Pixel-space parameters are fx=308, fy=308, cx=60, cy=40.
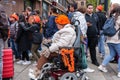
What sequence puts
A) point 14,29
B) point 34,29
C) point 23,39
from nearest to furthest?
1. point 34,29
2. point 23,39
3. point 14,29

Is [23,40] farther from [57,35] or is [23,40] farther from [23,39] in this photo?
[57,35]

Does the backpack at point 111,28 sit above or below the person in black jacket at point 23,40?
above

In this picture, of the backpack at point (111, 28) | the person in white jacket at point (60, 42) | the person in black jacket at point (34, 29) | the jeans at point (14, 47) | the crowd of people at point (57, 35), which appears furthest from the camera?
the jeans at point (14, 47)

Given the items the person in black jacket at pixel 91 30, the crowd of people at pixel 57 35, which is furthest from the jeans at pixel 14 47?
the person in black jacket at pixel 91 30

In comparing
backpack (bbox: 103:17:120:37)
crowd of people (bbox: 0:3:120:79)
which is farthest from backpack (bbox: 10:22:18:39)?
backpack (bbox: 103:17:120:37)

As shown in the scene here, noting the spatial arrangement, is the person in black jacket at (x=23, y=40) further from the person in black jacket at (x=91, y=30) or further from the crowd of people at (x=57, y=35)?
the person in black jacket at (x=91, y=30)

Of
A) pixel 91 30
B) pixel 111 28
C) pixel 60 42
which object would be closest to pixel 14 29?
pixel 91 30

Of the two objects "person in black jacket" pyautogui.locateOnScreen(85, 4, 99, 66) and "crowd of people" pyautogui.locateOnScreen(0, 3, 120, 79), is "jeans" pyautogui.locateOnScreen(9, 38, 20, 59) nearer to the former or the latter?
"crowd of people" pyautogui.locateOnScreen(0, 3, 120, 79)

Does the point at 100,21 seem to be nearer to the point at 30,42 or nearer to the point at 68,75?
the point at 30,42

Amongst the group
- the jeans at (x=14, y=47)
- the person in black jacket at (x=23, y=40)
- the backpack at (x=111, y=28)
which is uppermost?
the backpack at (x=111, y=28)

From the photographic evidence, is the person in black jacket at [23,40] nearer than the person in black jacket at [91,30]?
No

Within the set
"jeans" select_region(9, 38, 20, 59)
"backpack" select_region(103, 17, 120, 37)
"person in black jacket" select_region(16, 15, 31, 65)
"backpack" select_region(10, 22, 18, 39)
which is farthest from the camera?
"jeans" select_region(9, 38, 20, 59)

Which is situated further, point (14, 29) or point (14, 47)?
point (14, 47)

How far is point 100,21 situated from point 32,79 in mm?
4153
